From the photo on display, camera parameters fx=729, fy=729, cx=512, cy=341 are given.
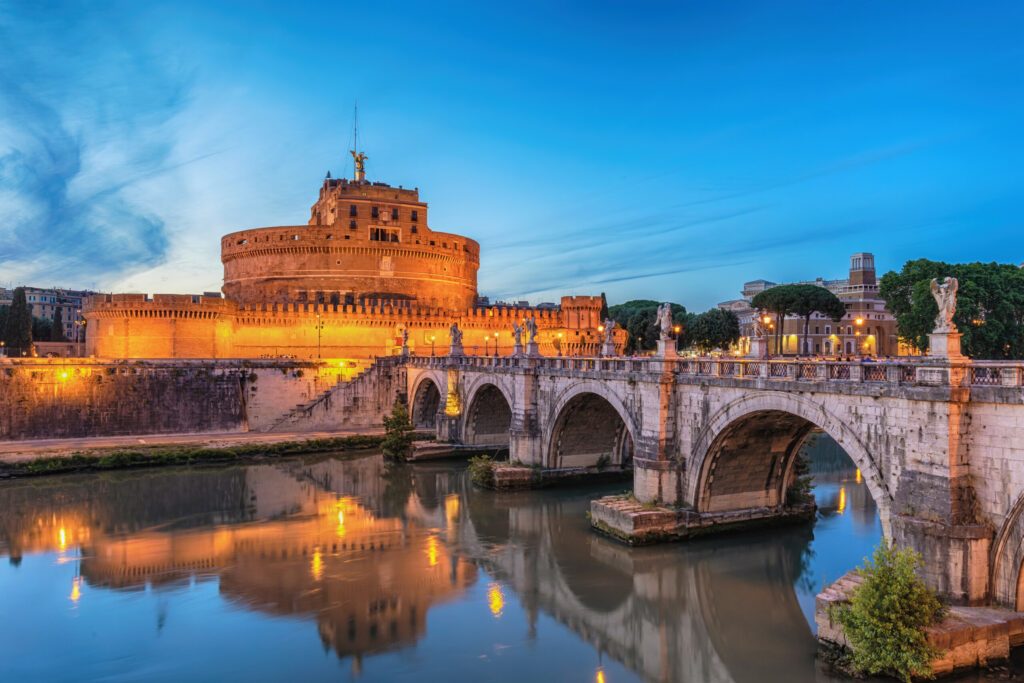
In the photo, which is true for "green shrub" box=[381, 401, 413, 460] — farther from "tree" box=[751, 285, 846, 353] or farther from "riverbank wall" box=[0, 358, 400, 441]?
"tree" box=[751, 285, 846, 353]

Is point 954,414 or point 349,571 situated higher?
point 954,414

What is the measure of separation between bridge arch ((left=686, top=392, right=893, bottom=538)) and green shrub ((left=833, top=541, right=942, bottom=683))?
442 cm

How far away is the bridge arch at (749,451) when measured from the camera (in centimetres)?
1758

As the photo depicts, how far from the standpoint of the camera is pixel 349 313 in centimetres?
5759

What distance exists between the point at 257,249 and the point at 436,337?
725 inches

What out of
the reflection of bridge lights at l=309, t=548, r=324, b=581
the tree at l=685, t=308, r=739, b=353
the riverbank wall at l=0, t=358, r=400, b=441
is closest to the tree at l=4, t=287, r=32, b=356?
the riverbank wall at l=0, t=358, r=400, b=441

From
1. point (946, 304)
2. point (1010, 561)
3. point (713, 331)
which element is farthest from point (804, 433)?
point (713, 331)

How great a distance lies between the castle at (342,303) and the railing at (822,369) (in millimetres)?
30558

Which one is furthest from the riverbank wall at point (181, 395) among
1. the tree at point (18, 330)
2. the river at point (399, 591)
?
the tree at point (18, 330)

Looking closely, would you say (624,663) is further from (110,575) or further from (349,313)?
(349,313)

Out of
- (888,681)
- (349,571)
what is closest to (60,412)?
Result: (349,571)

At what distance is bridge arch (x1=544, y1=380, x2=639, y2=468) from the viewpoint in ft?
89.5

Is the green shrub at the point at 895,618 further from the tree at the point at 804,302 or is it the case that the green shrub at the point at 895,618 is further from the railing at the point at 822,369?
the tree at the point at 804,302

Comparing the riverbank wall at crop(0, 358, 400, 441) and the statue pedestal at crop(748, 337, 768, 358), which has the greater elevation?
the statue pedestal at crop(748, 337, 768, 358)
